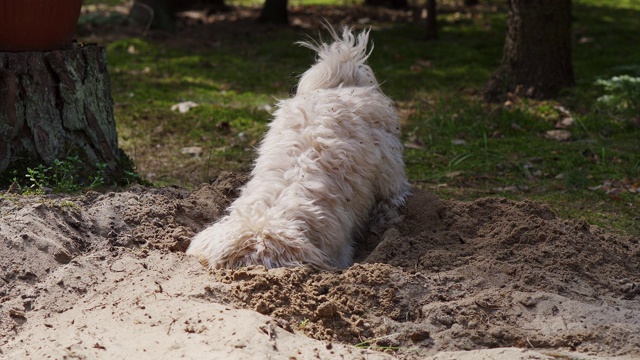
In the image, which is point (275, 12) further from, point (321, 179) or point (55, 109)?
point (321, 179)

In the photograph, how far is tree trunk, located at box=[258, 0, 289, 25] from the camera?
1475 cm

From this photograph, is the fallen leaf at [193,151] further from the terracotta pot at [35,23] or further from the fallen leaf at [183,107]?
the terracotta pot at [35,23]

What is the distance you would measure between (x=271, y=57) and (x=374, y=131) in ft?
23.4

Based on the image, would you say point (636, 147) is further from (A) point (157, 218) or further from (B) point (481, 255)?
(A) point (157, 218)

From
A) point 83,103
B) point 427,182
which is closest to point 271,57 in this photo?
point 427,182

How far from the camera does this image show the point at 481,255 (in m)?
4.59

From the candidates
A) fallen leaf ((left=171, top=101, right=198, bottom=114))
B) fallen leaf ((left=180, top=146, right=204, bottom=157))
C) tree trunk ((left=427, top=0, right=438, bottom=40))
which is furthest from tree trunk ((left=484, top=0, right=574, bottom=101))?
tree trunk ((left=427, top=0, right=438, bottom=40))

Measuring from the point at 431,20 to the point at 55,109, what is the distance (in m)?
8.56

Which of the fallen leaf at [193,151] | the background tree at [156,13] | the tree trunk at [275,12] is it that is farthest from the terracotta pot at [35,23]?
the tree trunk at [275,12]

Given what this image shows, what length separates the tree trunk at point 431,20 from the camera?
12924mm

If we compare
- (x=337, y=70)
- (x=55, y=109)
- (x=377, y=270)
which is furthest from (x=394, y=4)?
(x=377, y=270)

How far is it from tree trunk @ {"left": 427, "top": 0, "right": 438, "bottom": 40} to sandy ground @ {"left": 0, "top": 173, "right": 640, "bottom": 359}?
834 cm

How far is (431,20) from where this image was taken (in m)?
13.0

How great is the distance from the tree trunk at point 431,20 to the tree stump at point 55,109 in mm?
8001
